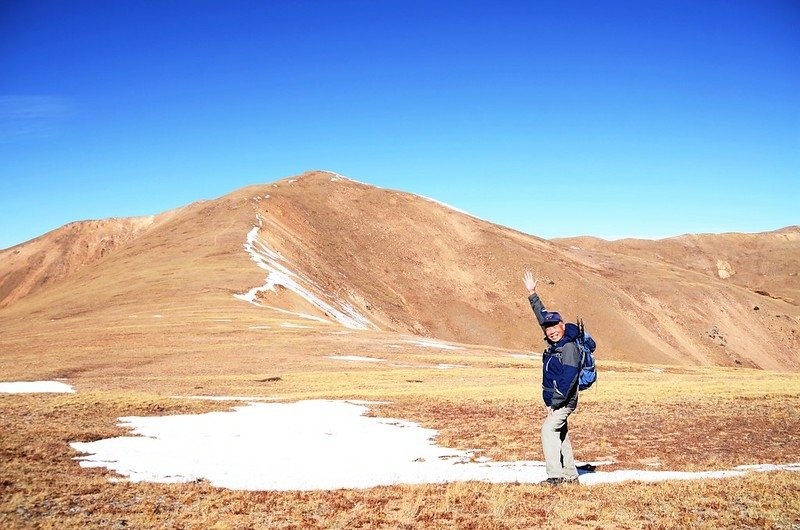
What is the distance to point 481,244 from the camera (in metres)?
147

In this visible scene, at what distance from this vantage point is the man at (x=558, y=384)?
12.7m

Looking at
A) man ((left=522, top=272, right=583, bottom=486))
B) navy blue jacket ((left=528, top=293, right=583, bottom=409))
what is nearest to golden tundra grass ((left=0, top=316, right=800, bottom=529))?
man ((left=522, top=272, right=583, bottom=486))

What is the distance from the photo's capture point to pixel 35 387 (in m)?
31.7

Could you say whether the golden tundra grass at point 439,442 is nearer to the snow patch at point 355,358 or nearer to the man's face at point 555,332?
the snow patch at point 355,358

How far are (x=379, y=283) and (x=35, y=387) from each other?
9273cm

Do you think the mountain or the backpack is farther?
the mountain

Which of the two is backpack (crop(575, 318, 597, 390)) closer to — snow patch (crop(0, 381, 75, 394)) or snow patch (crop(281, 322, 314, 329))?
snow patch (crop(0, 381, 75, 394))

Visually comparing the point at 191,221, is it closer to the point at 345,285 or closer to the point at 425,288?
the point at 345,285

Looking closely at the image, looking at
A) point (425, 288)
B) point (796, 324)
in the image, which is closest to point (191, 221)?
point (425, 288)

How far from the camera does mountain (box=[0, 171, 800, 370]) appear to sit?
247ft

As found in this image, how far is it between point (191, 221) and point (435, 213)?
63641 mm

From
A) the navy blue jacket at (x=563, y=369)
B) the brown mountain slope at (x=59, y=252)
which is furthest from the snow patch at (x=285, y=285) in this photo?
the brown mountain slope at (x=59, y=252)

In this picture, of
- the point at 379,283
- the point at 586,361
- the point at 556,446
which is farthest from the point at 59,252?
the point at 586,361

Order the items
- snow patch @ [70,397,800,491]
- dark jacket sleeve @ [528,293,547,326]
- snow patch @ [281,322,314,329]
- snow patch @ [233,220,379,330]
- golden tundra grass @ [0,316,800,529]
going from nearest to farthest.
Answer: golden tundra grass @ [0,316,800,529]
dark jacket sleeve @ [528,293,547,326]
snow patch @ [70,397,800,491]
snow patch @ [281,322,314,329]
snow patch @ [233,220,379,330]
